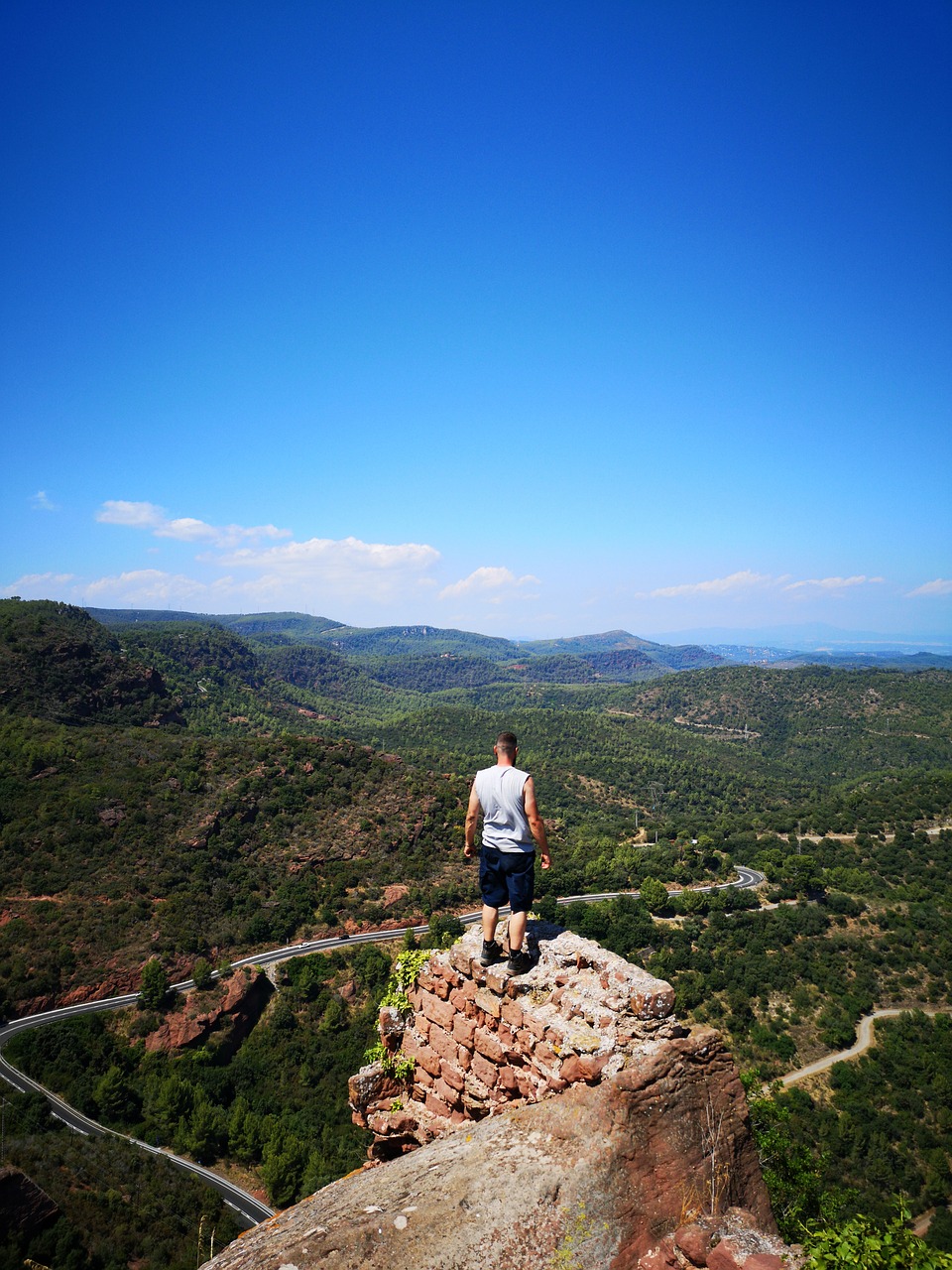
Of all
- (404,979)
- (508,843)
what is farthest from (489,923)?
(404,979)

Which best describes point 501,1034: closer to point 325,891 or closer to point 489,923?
point 489,923

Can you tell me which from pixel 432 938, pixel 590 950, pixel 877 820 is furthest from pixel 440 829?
pixel 590 950

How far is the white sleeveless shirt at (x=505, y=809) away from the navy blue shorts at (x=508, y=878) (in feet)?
0.30

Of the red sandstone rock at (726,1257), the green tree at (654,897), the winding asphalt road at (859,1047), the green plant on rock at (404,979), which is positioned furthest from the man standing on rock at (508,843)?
the green tree at (654,897)

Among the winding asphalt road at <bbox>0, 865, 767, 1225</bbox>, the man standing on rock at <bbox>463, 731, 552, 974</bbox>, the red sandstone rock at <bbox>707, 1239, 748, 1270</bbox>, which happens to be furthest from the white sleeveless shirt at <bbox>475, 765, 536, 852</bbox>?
the winding asphalt road at <bbox>0, 865, 767, 1225</bbox>

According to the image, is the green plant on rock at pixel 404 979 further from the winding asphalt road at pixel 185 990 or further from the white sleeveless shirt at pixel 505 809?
the winding asphalt road at pixel 185 990

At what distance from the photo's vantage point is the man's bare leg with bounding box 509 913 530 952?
666 cm

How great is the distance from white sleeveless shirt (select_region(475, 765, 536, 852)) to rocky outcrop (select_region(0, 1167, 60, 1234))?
21997 millimetres

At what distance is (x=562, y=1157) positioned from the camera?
503cm

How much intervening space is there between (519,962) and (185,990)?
38626 millimetres

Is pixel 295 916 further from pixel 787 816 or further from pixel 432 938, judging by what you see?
pixel 787 816

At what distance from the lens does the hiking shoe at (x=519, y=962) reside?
6617 mm

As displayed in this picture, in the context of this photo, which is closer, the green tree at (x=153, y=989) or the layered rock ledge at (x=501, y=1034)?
the layered rock ledge at (x=501, y=1034)

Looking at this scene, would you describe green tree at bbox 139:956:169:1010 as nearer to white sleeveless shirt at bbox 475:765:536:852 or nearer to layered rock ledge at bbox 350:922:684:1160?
layered rock ledge at bbox 350:922:684:1160
